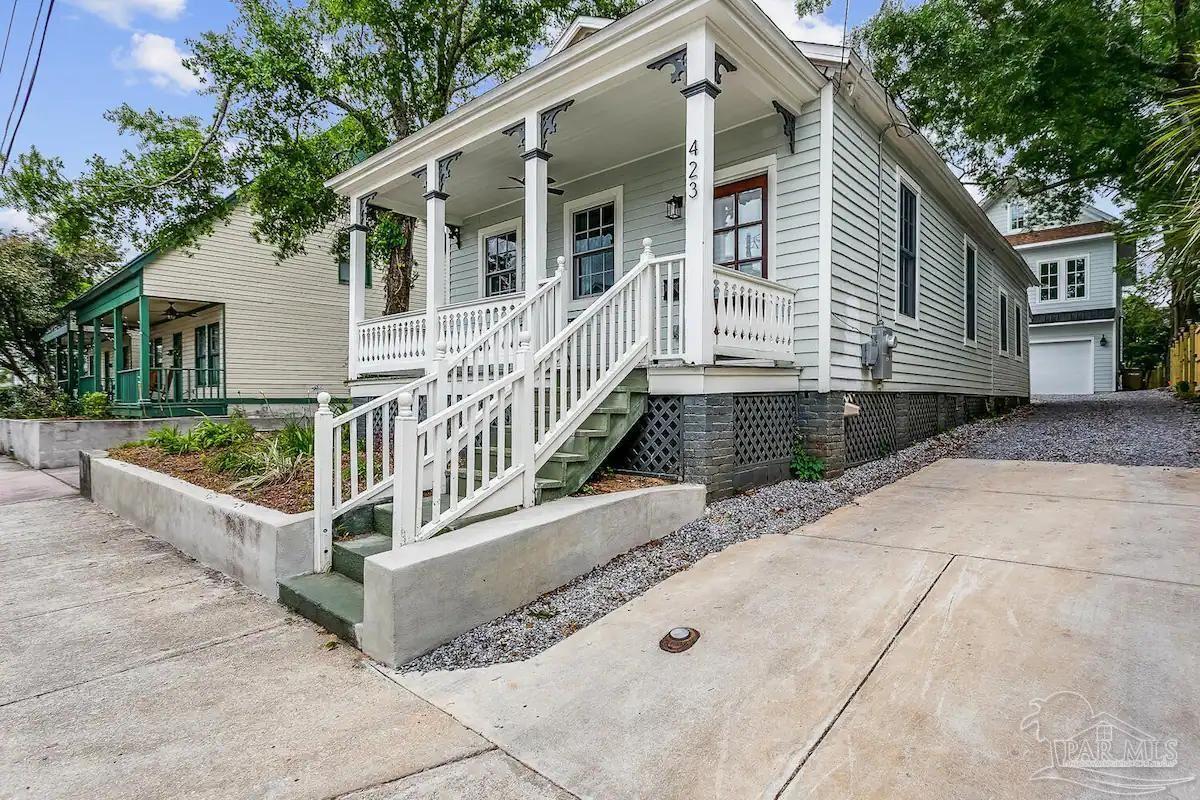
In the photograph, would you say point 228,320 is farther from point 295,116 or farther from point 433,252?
point 433,252

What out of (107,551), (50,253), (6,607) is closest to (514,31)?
(107,551)

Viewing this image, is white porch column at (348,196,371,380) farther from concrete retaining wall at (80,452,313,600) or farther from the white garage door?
the white garage door

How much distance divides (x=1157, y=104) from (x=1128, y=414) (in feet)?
17.9

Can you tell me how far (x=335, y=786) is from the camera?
1.97 meters

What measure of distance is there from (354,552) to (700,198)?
12.2 feet

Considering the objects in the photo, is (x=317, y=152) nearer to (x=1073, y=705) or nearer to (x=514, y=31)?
(x=514, y=31)

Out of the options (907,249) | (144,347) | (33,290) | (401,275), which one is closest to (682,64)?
(907,249)

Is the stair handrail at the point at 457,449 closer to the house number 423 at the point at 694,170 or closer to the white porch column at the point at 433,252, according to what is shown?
the house number 423 at the point at 694,170

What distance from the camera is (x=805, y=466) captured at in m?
5.98

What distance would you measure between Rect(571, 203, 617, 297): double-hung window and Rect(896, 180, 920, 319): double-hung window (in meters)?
3.75

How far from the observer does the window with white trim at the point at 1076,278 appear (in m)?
21.5

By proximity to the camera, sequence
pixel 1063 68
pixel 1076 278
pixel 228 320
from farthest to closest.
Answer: pixel 1076 278, pixel 228 320, pixel 1063 68

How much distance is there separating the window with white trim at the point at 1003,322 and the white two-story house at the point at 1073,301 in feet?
28.4

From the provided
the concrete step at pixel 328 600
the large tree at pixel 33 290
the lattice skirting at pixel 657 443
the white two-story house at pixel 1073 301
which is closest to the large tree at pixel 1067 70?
the lattice skirting at pixel 657 443
